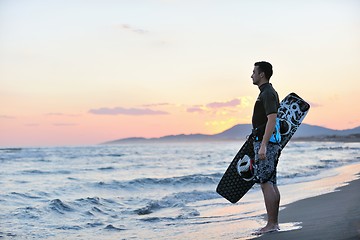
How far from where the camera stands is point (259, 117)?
493 cm

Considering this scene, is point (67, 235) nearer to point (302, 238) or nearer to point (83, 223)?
point (83, 223)

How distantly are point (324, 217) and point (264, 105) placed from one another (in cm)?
176

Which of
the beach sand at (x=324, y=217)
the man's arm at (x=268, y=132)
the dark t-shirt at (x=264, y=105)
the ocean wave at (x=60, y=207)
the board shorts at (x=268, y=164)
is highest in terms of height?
the dark t-shirt at (x=264, y=105)

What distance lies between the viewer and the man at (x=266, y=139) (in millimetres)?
4754

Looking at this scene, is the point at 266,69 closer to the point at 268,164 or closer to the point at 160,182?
the point at 268,164

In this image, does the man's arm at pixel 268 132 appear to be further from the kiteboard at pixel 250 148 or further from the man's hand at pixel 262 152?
the kiteboard at pixel 250 148

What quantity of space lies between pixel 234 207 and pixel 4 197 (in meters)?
5.65

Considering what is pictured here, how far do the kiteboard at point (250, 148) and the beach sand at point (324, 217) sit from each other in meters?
0.68

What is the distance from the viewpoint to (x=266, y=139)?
15.6ft

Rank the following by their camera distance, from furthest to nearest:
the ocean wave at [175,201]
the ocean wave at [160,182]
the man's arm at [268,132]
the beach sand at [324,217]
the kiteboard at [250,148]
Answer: the ocean wave at [160,182], the ocean wave at [175,201], the kiteboard at [250,148], the man's arm at [268,132], the beach sand at [324,217]

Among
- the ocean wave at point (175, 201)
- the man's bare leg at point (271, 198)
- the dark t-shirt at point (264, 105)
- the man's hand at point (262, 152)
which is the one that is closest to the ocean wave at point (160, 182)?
the ocean wave at point (175, 201)

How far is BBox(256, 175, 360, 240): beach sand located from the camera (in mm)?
4512

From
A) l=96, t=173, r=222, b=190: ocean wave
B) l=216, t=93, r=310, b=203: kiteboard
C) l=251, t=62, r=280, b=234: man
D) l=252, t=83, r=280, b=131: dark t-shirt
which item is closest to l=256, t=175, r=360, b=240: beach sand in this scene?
l=251, t=62, r=280, b=234: man

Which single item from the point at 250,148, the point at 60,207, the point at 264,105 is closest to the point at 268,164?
the point at 264,105
